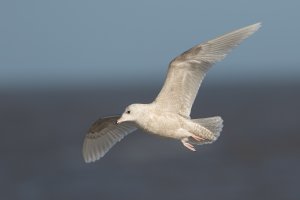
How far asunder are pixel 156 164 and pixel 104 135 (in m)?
17.9

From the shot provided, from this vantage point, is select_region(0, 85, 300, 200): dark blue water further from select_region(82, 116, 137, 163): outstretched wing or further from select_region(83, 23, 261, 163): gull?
select_region(83, 23, 261, 163): gull

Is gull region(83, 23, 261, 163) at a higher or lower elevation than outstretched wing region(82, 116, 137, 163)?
higher

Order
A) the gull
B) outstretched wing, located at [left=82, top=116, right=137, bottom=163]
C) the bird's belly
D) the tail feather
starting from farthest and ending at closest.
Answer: outstretched wing, located at [left=82, top=116, right=137, bottom=163] → the tail feather → the gull → the bird's belly

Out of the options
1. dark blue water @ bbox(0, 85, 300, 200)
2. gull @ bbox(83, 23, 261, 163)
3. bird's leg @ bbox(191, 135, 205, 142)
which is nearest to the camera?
gull @ bbox(83, 23, 261, 163)

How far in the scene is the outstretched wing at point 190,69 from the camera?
1180 centimetres

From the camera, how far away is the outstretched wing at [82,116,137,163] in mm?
12695

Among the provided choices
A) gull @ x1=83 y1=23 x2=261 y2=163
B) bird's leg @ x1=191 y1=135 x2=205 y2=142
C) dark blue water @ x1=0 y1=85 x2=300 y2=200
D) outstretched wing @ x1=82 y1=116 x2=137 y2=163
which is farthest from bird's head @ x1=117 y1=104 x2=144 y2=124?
dark blue water @ x1=0 y1=85 x2=300 y2=200

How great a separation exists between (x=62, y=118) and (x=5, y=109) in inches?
354

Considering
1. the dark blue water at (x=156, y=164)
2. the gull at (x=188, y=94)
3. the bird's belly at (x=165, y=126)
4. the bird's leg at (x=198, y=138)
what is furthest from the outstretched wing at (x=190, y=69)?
the dark blue water at (x=156, y=164)

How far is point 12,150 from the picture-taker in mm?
34812

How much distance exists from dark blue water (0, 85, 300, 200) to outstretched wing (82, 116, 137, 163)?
10.4 metres

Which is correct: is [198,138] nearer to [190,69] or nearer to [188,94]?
[188,94]

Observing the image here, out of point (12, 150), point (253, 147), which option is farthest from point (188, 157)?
point (12, 150)

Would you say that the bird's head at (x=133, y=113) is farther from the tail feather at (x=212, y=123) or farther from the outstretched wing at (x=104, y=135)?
the outstretched wing at (x=104, y=135)
